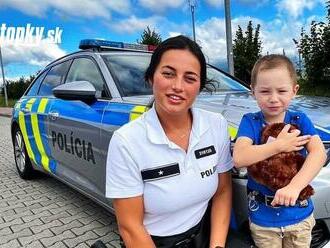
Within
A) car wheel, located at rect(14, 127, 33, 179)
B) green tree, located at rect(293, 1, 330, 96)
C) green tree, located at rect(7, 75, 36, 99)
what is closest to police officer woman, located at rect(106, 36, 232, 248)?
car wheel, located at rect(14, 127, 33, 179)

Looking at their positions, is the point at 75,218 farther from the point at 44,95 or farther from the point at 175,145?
the point at 175,145

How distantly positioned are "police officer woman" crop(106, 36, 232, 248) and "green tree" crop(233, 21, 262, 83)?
Answer: 1185 centimetres

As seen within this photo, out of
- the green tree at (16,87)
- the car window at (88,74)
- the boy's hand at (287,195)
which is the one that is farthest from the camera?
the green tree at (16,87)

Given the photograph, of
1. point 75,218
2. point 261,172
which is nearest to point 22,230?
point 75,218

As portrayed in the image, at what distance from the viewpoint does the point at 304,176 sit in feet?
5.15

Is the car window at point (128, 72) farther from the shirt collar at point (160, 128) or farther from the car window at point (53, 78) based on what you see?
the shirt collar at point (160, 128)

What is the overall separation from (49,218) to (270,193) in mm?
2610

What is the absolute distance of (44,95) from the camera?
443 centimetres

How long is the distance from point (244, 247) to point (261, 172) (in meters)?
0.37

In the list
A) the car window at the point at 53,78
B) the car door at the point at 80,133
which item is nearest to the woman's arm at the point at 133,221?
the car door at the point at 80,133

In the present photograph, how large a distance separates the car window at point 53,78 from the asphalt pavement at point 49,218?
1.13 m

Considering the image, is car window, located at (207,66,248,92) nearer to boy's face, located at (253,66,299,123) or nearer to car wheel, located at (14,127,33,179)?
boy's face, located at (253,66,299,123)

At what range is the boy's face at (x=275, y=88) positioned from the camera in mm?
1644

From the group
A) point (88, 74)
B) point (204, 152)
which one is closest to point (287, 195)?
point (204, 152)
